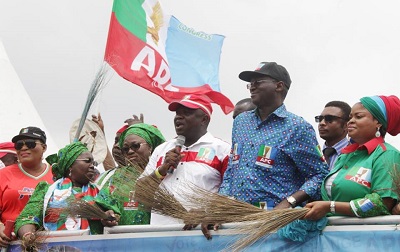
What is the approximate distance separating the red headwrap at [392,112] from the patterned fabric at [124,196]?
1.81 m

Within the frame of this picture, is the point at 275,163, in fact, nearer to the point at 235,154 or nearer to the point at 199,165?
the point at 235,154

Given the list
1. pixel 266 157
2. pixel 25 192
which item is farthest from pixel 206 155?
pixel 25 192

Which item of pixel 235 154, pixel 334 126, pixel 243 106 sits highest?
pixel 243 106

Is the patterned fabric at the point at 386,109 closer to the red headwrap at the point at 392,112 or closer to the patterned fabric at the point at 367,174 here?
the red headwrap at the point at 392,112

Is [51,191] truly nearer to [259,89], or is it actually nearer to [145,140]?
[145,140]

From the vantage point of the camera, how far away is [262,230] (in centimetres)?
541

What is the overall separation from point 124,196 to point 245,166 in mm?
918

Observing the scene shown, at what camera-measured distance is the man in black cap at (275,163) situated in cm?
616

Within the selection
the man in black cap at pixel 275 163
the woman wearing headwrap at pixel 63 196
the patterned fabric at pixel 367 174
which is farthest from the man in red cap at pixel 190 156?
the patterned fabric at pixel 367 174

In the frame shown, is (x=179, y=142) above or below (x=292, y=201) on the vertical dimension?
above

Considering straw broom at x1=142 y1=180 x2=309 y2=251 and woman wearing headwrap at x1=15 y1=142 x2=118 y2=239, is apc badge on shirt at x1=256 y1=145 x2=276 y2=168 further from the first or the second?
woman wearing headwrap at x1=15 y1=142 x2=118 y2=239

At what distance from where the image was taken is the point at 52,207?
721 centimetres

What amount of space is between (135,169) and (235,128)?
810 millimetres

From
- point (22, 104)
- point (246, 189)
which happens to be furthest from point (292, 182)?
point (22, 104)
